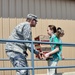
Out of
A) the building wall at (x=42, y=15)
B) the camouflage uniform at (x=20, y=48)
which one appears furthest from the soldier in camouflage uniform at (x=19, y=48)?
the building wall at (x=42, y=15)

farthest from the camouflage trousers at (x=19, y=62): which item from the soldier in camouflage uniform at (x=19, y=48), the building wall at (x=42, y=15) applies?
the building wall at (x=42, y=15)

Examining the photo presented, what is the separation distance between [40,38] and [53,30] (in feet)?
14.4

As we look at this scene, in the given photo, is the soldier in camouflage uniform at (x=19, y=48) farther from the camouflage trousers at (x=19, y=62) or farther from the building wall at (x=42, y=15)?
the building wall at (x=42, y=15)

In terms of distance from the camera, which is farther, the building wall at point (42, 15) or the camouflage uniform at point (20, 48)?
the building wall at point (42, 15)

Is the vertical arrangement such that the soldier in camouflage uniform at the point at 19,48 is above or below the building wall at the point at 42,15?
below

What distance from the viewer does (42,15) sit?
47.8 ft

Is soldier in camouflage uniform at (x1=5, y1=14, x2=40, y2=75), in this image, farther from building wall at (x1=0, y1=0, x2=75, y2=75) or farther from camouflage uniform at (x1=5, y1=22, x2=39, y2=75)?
building wall at (x1=0, y1=0, x2=75, y2=75)

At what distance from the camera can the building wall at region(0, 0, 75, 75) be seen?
11.5 m

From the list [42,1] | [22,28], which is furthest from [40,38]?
[22,28]

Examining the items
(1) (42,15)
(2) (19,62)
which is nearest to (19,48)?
(2) (19,62)

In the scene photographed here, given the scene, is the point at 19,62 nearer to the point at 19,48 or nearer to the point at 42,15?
the point at 19,48

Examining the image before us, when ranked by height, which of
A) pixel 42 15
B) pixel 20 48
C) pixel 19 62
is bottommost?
pixel 19 62

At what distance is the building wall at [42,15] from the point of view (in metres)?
11.5

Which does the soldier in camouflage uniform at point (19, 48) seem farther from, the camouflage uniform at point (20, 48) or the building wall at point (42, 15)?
the building wall at point (42, 15)
